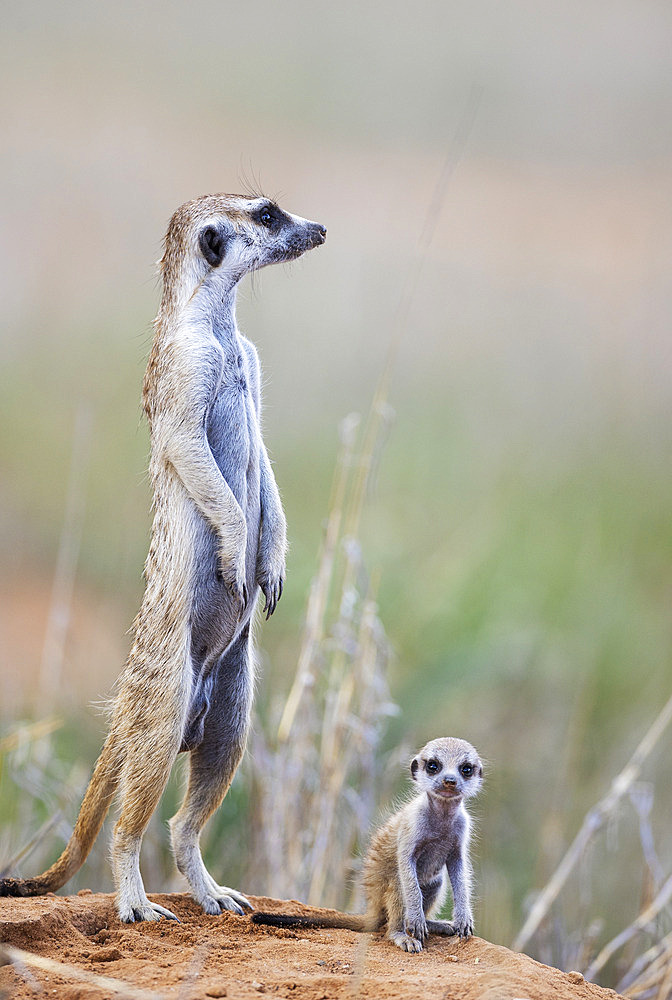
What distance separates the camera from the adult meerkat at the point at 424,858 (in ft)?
8.76

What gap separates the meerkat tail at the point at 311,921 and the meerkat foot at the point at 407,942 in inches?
4.0

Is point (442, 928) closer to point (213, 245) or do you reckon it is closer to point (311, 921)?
point (311, 921)

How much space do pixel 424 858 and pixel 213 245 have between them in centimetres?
165

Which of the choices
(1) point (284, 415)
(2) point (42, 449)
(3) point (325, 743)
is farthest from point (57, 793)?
(2) point (42, 449)

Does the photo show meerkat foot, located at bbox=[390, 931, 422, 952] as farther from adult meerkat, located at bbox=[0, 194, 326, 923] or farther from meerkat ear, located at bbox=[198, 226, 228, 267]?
meerkat ear, located at bbox=[198, 226, 228, 267]

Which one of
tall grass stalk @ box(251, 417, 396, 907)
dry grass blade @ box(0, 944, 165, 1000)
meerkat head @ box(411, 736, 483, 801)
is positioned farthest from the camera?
tall grass stalk @ box(251, 417, 396, 907)

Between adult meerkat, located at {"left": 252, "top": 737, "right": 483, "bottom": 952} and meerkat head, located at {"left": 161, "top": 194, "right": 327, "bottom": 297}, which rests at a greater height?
meerkat head, located at {"left": 161, "top": 194, "right": 327, "bottom": 297}

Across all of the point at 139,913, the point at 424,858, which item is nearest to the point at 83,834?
the point at 139,913

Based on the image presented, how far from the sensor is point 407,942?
2.61m

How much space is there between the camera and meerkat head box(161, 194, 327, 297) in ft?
9.39

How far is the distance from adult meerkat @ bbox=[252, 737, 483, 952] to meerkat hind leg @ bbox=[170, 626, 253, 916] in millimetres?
191

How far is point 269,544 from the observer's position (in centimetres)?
307

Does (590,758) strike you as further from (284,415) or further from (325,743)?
(284,415)

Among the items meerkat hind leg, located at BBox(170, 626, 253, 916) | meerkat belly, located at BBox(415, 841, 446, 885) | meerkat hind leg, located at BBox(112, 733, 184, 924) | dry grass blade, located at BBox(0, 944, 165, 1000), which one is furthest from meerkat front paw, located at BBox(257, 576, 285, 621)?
dry grass blade, located at BBox(0, 944, 165, 1000)
